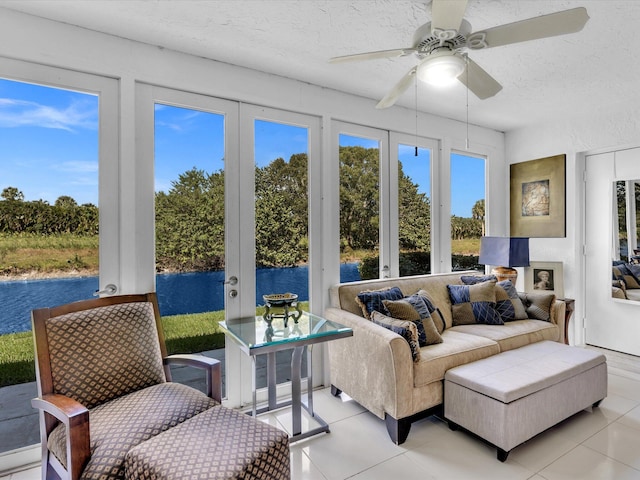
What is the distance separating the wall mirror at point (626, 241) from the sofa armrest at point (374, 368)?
114 inches

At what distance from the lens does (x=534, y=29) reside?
1.51 metres

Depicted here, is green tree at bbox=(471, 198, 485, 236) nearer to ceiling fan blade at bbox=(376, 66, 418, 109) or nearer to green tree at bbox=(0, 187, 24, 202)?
ceiling fan blade at bbox=(376, 66, 418, 109)

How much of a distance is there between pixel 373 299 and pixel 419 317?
36 cm

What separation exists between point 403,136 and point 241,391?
2.72 meters

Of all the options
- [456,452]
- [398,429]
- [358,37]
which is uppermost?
[358,37]

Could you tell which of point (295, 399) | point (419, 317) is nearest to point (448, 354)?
point (419, 317)

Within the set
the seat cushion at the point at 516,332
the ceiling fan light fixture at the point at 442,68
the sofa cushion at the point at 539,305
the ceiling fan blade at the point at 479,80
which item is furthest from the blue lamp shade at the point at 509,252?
the ceiling fan light fixture at the point at 442,68

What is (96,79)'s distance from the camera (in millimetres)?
2217

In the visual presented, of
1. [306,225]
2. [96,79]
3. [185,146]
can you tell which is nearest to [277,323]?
[306,225]

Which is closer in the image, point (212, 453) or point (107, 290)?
point (212, 453)

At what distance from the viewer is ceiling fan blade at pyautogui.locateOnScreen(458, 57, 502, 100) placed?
1.92 metres

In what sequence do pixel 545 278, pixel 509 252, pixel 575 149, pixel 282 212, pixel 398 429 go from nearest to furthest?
pixel 398 429 → pixel 282 212 → pixel 509 252 → pixel 575 149 → pixel 545 278

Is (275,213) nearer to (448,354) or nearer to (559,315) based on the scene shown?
(448,354)

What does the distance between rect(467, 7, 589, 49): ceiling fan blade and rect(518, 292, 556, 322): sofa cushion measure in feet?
8.00
